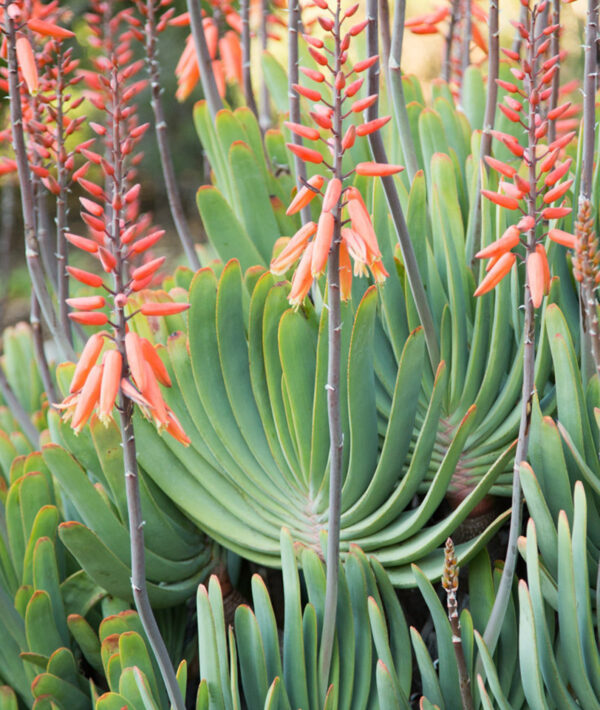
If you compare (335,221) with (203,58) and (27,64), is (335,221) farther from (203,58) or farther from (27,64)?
(203,58)

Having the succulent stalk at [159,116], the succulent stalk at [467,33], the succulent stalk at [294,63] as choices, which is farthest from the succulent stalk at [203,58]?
the succulent stalk at [467,33]

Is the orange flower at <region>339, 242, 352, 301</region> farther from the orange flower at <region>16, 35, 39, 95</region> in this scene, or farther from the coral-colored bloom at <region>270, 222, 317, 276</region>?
the orange flower at <region>16, 35, 39, 95</region>

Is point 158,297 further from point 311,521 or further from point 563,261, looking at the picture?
point 563,261

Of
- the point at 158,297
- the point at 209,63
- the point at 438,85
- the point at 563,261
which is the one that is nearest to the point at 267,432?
the point at 158,297

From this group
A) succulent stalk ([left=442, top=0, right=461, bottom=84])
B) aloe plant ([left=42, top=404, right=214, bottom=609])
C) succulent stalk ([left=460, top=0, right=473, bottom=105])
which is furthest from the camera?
succulent stalk ([left=460, top=0, right=473, bottom=105])

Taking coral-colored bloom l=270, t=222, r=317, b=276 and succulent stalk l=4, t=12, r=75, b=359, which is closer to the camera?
coral-colored bloom l=270, t=222, r=317, b=276

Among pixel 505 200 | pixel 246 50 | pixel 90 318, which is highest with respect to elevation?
pixel 246 50

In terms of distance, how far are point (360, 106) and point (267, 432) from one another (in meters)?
0.56

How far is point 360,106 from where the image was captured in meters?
0.91

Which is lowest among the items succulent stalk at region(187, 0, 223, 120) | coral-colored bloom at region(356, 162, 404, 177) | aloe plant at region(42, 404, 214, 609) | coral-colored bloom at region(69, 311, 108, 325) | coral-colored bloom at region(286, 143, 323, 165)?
aloe plant at region(42, 404, 214, 609)

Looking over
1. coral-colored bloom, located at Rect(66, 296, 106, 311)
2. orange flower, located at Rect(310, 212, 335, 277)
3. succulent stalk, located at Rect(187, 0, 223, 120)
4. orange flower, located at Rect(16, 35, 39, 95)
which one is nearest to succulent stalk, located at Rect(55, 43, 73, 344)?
orange flower, located at Rect(16, 35, 39, 95)

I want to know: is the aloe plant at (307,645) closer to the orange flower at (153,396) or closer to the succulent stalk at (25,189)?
the orange flower at (153,396)

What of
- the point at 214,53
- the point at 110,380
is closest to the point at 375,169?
the point at 110,380

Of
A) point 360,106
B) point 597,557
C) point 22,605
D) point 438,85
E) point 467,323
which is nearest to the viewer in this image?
point 360,106
